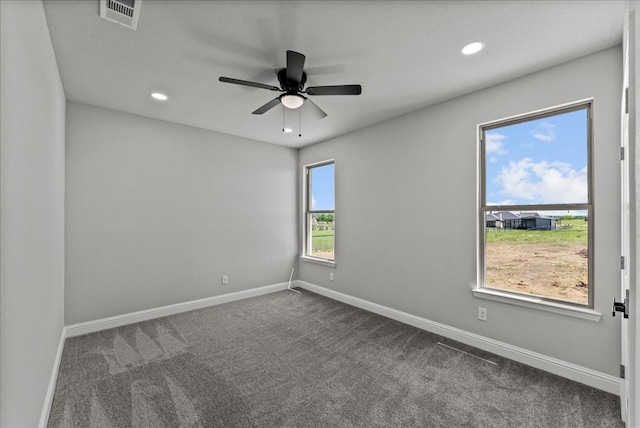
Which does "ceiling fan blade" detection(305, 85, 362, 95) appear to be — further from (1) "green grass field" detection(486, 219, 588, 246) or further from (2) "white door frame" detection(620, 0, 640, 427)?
(1) "green grass field" detection(486, 219, 588, 246)

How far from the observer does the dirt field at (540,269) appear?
2.31m

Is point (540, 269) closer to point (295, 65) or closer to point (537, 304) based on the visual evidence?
point (537, 304)

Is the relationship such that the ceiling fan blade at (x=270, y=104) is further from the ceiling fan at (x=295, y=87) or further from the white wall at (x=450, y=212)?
the white wall at (x=450, y=212)

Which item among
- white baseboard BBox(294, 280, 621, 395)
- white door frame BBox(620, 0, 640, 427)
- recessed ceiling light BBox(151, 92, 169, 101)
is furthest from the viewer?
recessed ceiling light BBox(151, 92, 169, 101)

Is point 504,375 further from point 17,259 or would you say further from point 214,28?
point 214,28

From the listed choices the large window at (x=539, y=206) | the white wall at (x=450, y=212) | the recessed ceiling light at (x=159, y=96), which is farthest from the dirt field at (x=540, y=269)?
the recessed ceiling light at (x=159, y=96)

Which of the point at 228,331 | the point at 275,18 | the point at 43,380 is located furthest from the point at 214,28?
the point at 228,331

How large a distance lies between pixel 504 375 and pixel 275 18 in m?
3.25

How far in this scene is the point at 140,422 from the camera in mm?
1783

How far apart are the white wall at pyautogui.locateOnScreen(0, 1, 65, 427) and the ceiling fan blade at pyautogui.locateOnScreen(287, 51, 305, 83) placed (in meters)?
1.36

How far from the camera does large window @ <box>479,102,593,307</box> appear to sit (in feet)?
7.50

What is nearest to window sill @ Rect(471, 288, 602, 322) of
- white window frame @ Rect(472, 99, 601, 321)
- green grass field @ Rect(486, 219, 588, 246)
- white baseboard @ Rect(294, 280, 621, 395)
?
white window frame @ Rect(472, 99, 601, 321)

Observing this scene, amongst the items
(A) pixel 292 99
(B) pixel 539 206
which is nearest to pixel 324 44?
(A) pixel 292 99

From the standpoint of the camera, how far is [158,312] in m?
3.57
